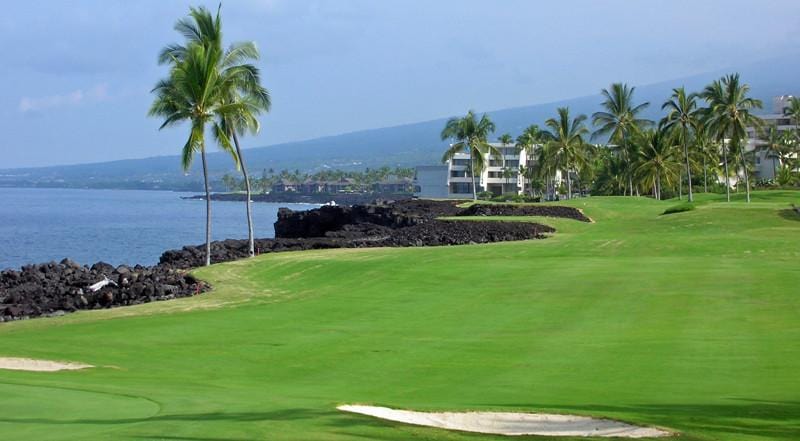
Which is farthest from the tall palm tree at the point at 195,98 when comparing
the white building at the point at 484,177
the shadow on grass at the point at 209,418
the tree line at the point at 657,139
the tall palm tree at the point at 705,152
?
the white building at the point at 484,177

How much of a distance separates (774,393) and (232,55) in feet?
110

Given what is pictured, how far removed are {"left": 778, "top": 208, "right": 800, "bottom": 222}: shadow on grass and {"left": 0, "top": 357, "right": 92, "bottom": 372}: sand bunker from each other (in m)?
45.8

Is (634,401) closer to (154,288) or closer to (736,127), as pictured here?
(154,288)

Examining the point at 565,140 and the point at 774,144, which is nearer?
the point at 565,140

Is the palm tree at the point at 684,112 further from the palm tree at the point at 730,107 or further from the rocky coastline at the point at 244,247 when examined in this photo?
the rocky coastline at the point at 244,247

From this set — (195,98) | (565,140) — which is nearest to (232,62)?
(195,98)

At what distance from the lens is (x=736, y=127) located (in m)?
86.8

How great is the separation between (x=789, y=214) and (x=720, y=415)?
158 feet

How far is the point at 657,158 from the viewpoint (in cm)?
10950

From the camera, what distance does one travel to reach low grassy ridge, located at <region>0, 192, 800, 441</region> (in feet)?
40.1

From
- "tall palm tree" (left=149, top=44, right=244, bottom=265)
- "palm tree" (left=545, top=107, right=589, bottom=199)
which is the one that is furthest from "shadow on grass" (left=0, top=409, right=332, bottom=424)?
"palm tree" (left=545, top=107, right=589, bottom=199)

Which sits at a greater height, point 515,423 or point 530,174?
point 530,174

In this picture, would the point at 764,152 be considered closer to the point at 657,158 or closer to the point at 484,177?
the point at 484,177

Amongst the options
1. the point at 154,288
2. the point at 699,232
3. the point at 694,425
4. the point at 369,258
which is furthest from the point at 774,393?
the point at 699,232
